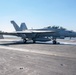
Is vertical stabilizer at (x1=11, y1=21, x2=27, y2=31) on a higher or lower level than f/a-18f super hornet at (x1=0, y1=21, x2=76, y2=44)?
higher

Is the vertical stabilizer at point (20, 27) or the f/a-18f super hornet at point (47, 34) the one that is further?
the vertical stabilizer at point (20, 27)

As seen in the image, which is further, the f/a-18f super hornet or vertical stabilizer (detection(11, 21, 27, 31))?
vertical stabilizer (detection(11, 21, 27, 31))

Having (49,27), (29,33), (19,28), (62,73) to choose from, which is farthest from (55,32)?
(62,73)

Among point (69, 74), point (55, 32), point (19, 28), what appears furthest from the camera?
point (19, 28)

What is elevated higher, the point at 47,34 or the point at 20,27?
the point at 20,27

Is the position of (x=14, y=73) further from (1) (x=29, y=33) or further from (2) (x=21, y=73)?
(1) (x=29, y=33)

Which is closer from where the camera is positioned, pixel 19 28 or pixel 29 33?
pixel 29 33

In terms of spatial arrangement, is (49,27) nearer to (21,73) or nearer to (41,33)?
(41,33)

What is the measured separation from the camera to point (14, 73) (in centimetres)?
753

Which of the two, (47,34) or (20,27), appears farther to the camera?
(20,27)

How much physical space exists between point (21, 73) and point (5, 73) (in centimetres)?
68

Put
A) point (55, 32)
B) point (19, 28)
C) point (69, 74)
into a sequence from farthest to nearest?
point (19, 28)
point (55, 32)
point (69, 74)

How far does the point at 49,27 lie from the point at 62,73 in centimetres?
3144

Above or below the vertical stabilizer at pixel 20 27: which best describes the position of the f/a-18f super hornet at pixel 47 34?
below
